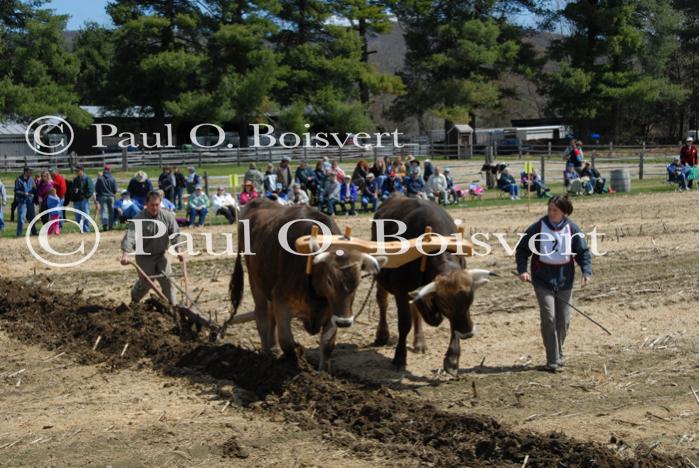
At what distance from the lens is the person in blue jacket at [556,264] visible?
9.34 metres

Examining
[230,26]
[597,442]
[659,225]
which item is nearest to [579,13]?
[230,26]

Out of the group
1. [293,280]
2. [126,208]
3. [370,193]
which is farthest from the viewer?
[370,193]

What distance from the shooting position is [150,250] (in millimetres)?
11602

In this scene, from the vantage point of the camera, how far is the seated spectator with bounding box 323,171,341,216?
79.8 feet

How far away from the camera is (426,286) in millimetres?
8625

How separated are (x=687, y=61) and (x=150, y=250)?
6436 centimetres

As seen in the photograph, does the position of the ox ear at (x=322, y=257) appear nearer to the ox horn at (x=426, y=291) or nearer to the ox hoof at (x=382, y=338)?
the ox horn at (x=426, y=291)

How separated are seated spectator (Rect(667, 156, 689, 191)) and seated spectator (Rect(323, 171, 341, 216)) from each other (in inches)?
470

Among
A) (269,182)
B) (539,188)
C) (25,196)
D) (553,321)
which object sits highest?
(269,182)

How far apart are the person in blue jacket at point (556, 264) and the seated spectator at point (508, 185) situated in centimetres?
1895

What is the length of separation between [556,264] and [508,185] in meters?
19.5


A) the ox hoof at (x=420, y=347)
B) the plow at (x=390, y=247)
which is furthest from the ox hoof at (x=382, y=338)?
the plow at (x=390, y=247)

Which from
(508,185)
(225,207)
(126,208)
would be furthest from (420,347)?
(508,185)
